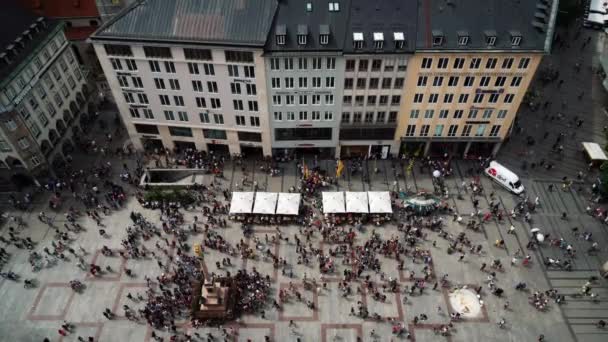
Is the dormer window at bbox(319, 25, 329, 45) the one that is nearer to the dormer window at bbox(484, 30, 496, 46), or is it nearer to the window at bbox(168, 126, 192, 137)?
the dormer window at bbox(484, 30, 496, 46)

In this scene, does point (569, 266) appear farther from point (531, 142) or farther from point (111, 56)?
point (111, 56)

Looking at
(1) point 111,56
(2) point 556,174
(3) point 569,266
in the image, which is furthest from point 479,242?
(1) point 111,56

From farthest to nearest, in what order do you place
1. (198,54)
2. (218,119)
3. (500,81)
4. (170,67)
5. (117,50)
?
1. (218,119)
2. (500,81)
3. (170,67)
4. (117,50)
5. (198,54)

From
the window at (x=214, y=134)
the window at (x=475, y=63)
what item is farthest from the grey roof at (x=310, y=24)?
the window at (x=475, y=63)

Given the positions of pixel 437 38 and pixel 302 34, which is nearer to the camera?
pixel 302 34

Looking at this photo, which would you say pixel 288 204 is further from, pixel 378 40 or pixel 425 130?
pixel 378 40

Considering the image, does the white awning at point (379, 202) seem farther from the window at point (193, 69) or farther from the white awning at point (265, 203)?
the window at point (193, 69)

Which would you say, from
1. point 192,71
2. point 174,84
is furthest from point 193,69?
point 174,84
